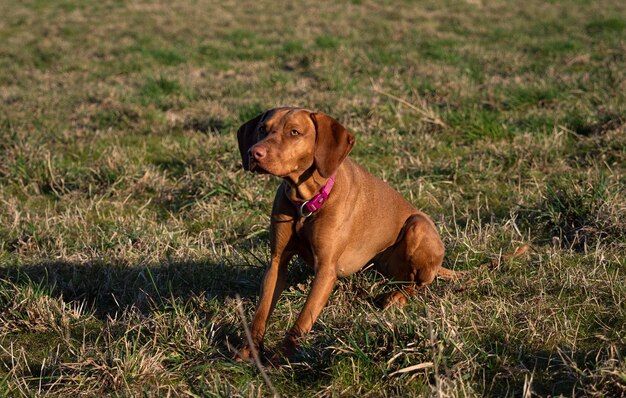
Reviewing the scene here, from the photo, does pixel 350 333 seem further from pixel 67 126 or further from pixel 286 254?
pixel 67 126

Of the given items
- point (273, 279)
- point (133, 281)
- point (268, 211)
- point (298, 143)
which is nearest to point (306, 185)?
point (298, 143)

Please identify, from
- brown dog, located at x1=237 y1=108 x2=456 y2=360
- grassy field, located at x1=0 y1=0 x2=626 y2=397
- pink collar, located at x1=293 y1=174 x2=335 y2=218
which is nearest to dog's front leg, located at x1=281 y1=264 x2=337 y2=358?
brown dog, located at x1=237 y1=108 x2=456 y2=360

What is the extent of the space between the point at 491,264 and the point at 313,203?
1.34 m

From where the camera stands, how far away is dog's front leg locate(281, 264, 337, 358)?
3.35 metres

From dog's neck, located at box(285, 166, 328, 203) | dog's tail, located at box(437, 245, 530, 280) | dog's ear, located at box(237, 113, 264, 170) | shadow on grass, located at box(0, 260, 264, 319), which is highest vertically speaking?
dog's ear, located at box(237, 113, 264, 170)

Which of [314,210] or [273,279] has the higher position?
[314,210]

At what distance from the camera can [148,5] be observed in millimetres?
18344

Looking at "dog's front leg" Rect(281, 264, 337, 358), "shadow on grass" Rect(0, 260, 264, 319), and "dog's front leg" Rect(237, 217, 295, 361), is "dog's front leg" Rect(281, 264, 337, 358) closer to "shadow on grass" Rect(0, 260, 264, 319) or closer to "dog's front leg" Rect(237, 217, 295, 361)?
"dog's front leg" Rect(237, 217, 295, 361)

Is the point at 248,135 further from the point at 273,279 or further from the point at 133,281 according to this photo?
the point at 133,281

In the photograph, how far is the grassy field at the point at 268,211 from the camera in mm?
3125

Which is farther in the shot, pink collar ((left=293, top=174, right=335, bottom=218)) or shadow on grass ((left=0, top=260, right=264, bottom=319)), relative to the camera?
shadow on grass ((left=0, top=260, right=264, bottom=319))

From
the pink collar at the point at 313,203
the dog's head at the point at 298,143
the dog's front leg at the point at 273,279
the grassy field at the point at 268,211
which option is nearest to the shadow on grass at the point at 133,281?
the grassy field at the point at 268,211

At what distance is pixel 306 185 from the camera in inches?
138

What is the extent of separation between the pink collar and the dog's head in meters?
0.14
